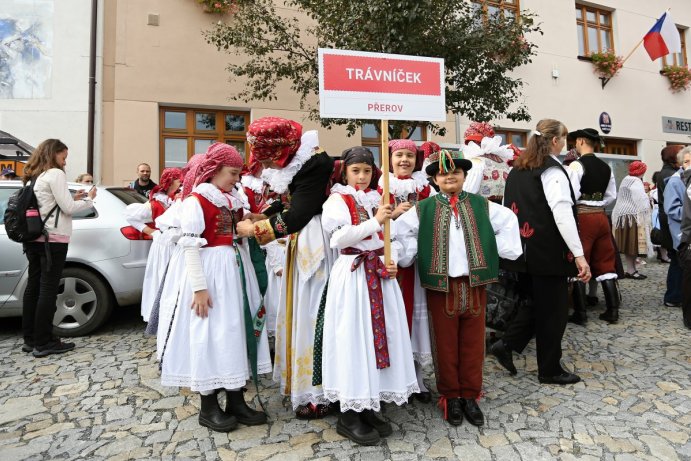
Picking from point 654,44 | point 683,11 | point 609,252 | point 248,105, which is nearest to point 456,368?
point 609,252

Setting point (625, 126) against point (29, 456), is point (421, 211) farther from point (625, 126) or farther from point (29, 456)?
point (625, 126)

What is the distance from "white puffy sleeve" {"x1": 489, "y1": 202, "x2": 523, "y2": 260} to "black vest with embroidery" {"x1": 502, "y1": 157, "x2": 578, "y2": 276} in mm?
473

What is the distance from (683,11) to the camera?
1536 cm

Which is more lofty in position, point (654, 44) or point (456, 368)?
point (654, 44)

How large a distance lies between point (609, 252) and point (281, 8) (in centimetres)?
784

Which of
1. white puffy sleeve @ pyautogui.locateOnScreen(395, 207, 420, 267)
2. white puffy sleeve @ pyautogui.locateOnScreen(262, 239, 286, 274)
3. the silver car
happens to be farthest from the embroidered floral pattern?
the silver car

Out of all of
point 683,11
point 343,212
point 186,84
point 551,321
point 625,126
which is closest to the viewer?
point 343,212

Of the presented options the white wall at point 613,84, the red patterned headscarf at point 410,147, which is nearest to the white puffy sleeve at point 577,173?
the red patterned headscarf at point 410,147

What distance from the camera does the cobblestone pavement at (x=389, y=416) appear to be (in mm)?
2463

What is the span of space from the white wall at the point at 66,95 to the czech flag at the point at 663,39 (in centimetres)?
1347

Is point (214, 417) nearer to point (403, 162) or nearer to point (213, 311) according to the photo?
point (213, 311)

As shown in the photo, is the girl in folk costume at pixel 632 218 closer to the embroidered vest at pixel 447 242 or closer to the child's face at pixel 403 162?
the child's face at pixel 403 162

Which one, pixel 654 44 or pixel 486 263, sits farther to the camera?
pixel 654 44

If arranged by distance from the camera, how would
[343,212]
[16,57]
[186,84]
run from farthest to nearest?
[186,84], [16,57], [343,212]
